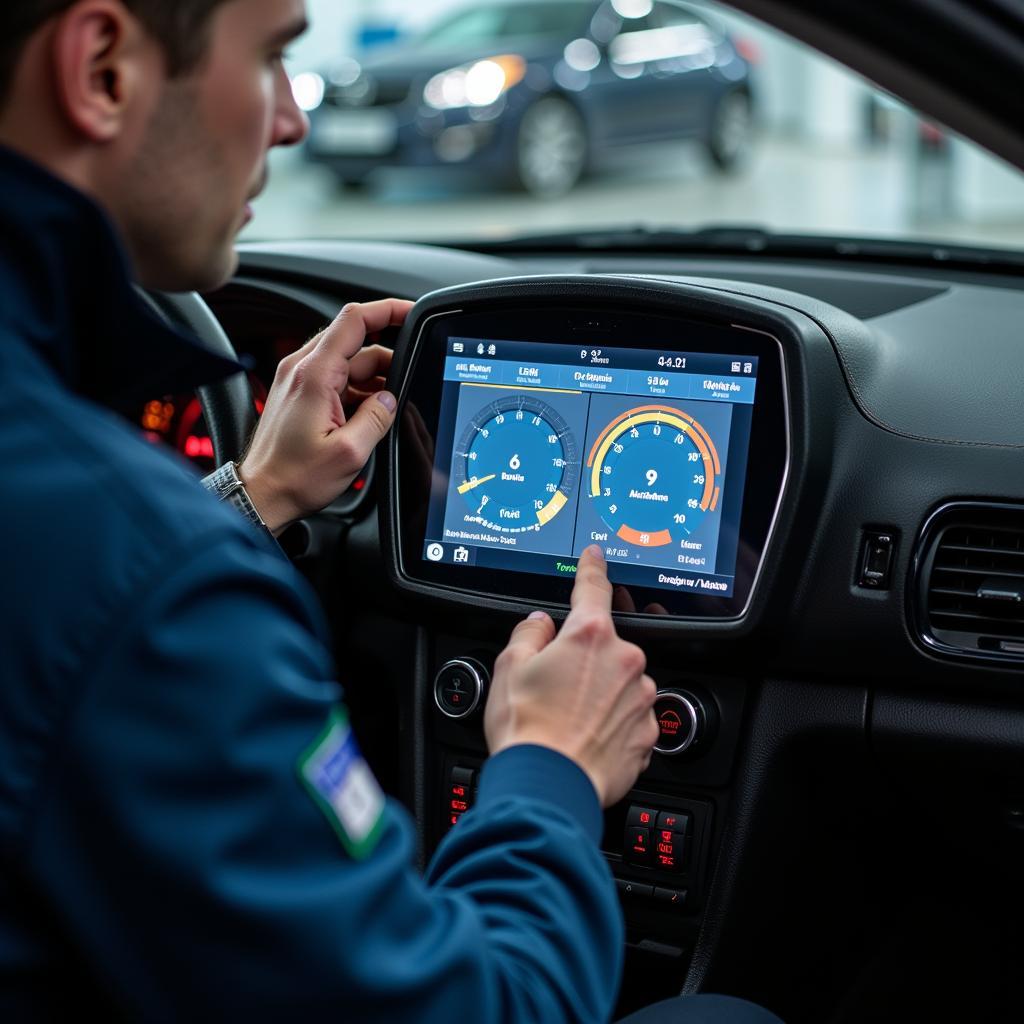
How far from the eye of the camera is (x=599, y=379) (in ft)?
5.76

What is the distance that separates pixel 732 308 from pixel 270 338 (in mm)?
898

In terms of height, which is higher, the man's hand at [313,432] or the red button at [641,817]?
the man's hand at [313,432]

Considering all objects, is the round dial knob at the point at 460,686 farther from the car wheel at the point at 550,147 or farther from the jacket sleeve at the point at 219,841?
the car wheel at the point at 550,147

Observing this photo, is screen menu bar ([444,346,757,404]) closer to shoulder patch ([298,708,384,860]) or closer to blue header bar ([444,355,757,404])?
blue header bar ([444,355,757,404])

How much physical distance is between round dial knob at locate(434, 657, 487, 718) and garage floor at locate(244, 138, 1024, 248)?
16.4 ft

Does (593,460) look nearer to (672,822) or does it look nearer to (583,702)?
(672,822)

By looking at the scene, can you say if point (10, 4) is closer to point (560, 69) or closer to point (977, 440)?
point (977, 440)

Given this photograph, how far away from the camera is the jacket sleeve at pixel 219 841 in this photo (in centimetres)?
75

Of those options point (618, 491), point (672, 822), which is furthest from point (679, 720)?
point (618, 491)

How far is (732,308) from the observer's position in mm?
1680

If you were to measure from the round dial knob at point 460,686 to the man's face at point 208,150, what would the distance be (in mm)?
946

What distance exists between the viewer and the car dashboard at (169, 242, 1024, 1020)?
1.67m

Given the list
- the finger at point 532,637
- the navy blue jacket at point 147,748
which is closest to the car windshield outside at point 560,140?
the finger at point 532,637

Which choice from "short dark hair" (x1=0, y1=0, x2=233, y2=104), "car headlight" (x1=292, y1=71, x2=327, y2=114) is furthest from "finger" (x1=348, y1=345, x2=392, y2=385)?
"car headlight" (x1=292, y1=71, x2=327, y2=114)
